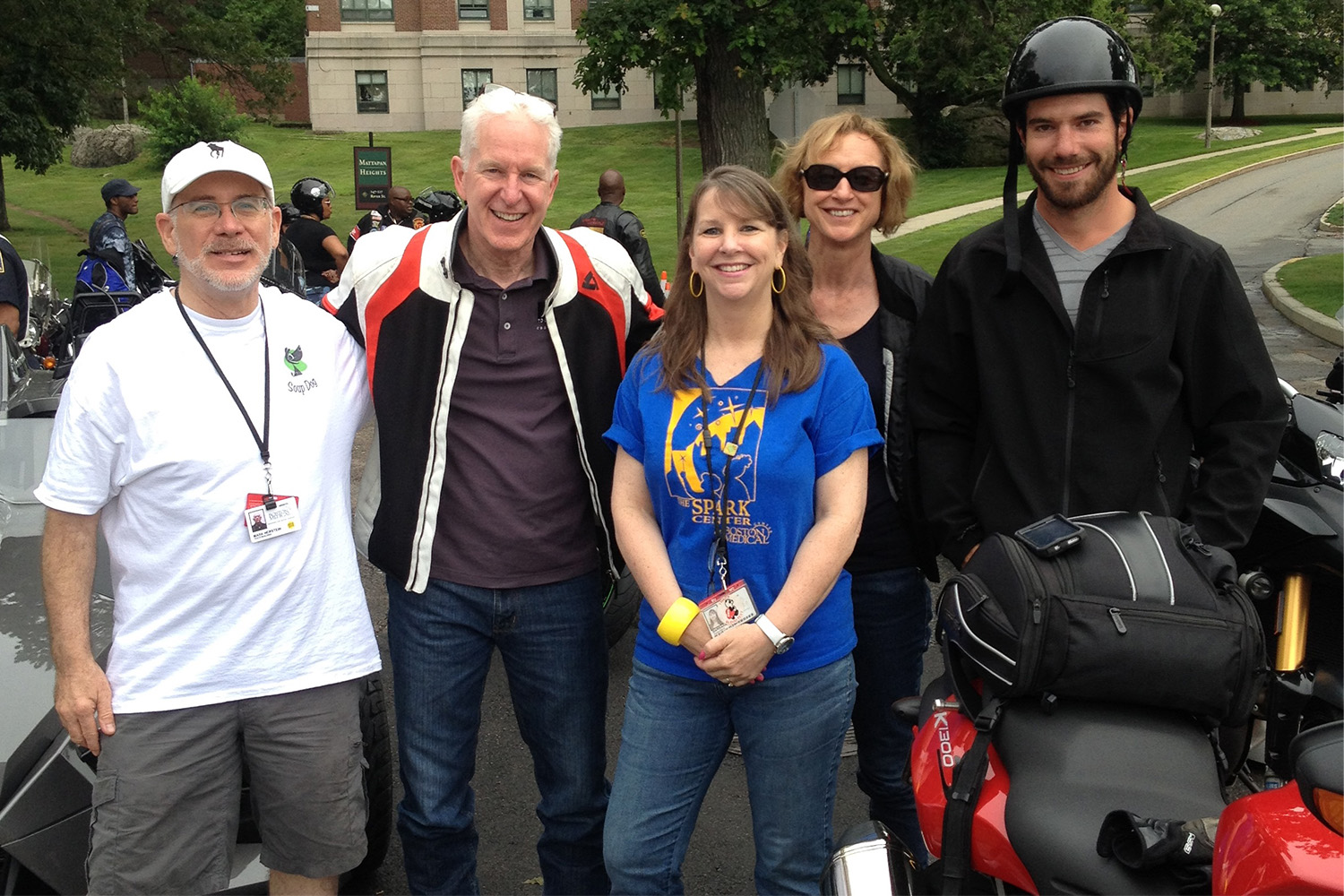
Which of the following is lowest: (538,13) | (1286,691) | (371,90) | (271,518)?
(1286,691)

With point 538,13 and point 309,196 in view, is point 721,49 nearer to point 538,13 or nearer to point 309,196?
point 309,196

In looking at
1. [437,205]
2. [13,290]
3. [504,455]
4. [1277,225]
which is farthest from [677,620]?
[1277,225]

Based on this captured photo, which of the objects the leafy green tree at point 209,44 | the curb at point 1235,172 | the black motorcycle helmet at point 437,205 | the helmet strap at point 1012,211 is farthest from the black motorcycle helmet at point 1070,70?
the leafy green tree at point 209,44

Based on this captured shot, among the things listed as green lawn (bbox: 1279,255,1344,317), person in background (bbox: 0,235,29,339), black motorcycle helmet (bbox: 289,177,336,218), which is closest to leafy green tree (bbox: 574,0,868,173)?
black motorcycle helmet (bbox: 289,177,336,218)

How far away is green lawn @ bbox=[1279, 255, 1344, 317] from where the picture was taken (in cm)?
1321

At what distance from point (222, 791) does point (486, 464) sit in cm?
96

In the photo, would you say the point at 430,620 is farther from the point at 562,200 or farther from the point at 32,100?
the point at 562,200

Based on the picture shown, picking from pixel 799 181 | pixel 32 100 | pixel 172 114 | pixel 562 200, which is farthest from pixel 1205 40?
pixel 799 181

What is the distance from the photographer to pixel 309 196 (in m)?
12.9

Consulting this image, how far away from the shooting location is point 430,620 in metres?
3.07

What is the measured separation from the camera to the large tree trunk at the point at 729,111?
17.4 meters

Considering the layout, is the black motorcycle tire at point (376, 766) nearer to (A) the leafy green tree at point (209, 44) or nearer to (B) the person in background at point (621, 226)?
(B) the person in background at point (621, 226)

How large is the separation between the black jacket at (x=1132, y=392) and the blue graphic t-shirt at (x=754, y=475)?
0.36m

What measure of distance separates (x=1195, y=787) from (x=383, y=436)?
196 centimetres
